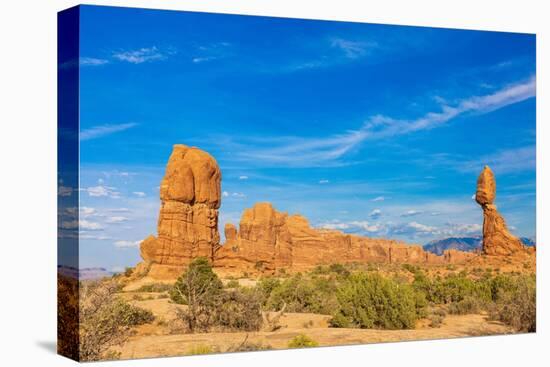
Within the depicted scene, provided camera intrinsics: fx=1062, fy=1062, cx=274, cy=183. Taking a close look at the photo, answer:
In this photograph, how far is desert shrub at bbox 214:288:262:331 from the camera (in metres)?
18.1

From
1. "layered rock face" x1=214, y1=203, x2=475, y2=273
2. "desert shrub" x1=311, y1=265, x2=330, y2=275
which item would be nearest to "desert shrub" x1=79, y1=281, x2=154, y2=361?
"layered rock face" x1=214, y1=203, x2=475, y2=273

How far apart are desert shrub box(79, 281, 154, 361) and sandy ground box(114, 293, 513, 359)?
0.63 feet

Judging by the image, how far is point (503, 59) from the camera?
20.8 meters

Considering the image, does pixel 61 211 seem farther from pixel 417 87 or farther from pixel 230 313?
pixel 417 87

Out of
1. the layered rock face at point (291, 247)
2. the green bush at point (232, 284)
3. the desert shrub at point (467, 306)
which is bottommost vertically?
the desert shrub at point (467, 306)

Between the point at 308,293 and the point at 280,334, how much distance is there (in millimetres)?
1223

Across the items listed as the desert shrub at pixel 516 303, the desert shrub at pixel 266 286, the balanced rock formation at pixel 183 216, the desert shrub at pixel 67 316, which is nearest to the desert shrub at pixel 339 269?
the desert shrub at pixel 266 286

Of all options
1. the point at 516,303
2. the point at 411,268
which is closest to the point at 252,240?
the point at 411,268

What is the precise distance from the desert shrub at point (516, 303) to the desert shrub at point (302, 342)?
4.19 meters

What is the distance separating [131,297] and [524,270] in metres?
8.42

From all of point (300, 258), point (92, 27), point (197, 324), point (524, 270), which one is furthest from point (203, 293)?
point (524, 270)

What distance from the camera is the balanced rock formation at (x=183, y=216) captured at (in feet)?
59.1

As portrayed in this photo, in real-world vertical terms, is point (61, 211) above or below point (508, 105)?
below

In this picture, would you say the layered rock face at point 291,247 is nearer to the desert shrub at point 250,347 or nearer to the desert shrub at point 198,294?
the desert shrub at point 198,294
